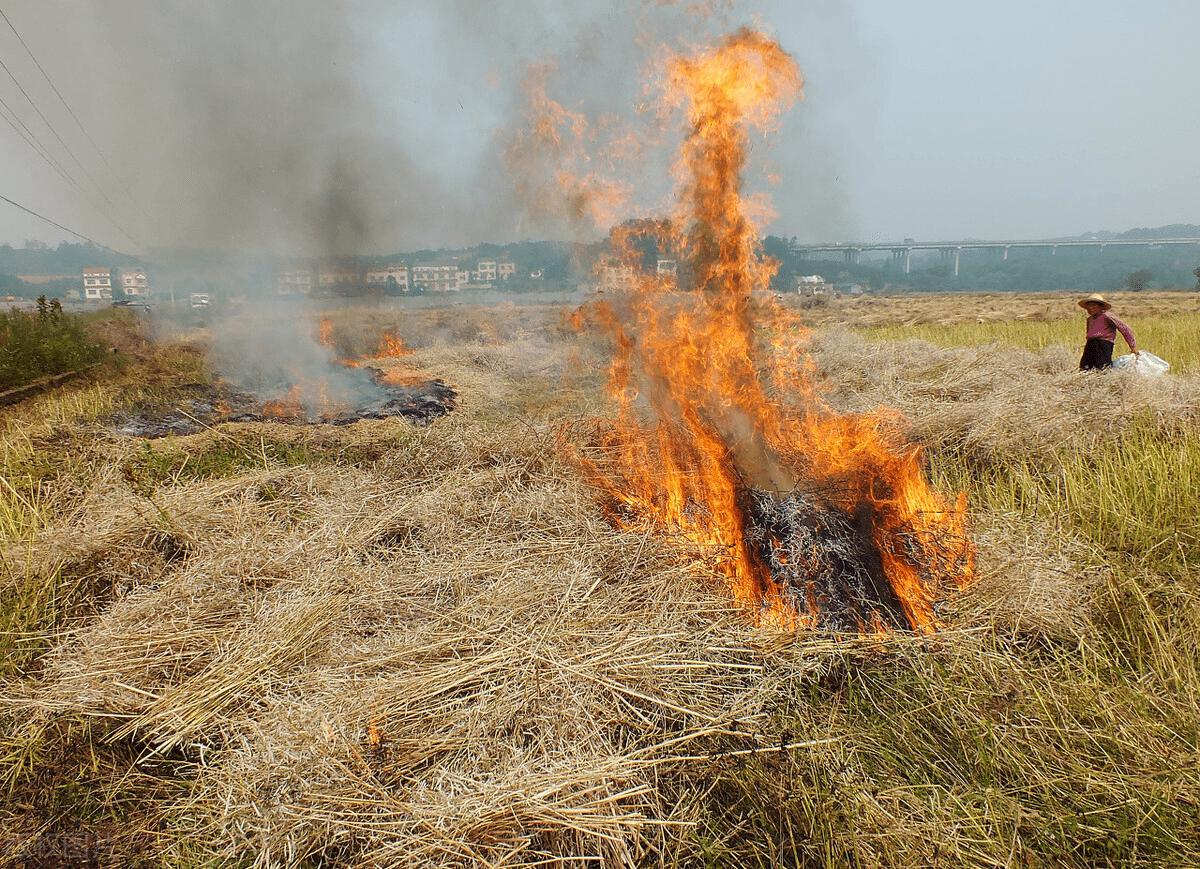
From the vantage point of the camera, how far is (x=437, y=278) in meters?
45.3

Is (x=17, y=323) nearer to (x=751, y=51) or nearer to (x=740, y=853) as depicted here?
(x=751, y=51)

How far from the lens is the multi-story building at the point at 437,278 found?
4278 cm

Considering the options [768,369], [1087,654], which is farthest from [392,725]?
[768,369]

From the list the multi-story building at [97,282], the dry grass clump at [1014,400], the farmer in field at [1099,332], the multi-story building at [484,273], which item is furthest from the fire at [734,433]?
the multi-story building at [97,282]

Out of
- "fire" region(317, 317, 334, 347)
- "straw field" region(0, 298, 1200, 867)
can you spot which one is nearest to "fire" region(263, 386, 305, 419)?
"straw field" region(0, 298, 1200, 867)

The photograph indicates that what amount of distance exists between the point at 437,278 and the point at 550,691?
46.2 metres

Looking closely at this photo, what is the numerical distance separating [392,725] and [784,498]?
2.73 m

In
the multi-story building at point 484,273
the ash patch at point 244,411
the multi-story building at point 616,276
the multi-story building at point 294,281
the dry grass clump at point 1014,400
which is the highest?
the multi-story building at point 484,273

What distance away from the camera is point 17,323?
1241cm

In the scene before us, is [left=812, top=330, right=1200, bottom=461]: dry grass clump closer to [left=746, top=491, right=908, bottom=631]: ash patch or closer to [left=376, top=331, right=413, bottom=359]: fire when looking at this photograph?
[left=746, top=491, right=908, bottom=631]: ash patch

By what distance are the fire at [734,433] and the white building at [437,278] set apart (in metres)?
38.9

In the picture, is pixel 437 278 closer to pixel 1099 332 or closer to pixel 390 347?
pixel 390 347

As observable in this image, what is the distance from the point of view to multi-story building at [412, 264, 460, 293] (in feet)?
140

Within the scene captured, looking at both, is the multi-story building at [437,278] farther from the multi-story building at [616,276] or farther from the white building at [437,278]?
the multi-story building at [616,276]
